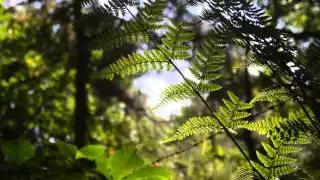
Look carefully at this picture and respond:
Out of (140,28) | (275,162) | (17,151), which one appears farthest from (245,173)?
Result: (17,151)

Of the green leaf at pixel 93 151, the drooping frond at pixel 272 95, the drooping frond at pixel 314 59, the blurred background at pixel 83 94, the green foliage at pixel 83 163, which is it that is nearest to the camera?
the drooping frond at pixel 314 59

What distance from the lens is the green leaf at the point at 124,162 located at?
1.02 metres

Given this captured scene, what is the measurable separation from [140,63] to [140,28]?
65 millimetres

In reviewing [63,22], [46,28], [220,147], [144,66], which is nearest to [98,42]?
[144,66]

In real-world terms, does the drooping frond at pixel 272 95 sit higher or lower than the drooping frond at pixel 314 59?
lower

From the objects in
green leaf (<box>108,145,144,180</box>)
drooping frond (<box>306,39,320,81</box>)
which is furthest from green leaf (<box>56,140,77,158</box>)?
drooping frond (<box>306,39,320,81</box>)

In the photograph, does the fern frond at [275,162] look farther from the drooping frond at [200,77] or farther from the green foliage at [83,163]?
the green foliage at [83,163]

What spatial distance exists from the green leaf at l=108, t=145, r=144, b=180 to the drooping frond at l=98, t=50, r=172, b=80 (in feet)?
1.20

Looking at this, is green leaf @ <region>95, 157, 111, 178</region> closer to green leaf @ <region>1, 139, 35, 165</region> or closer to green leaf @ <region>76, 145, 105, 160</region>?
green leaf @ <region>76, 145, 105, 160</region>

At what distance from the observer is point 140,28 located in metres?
0.72

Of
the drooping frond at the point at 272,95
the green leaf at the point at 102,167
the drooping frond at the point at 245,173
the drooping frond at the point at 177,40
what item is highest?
the drooping frond at the point at 177,40

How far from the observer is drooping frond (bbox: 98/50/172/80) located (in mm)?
708

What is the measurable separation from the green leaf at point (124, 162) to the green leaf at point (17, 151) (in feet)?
0.70

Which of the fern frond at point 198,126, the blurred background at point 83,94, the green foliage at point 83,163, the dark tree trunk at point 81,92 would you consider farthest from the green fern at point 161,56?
the dark tree trunk at point 81,92
